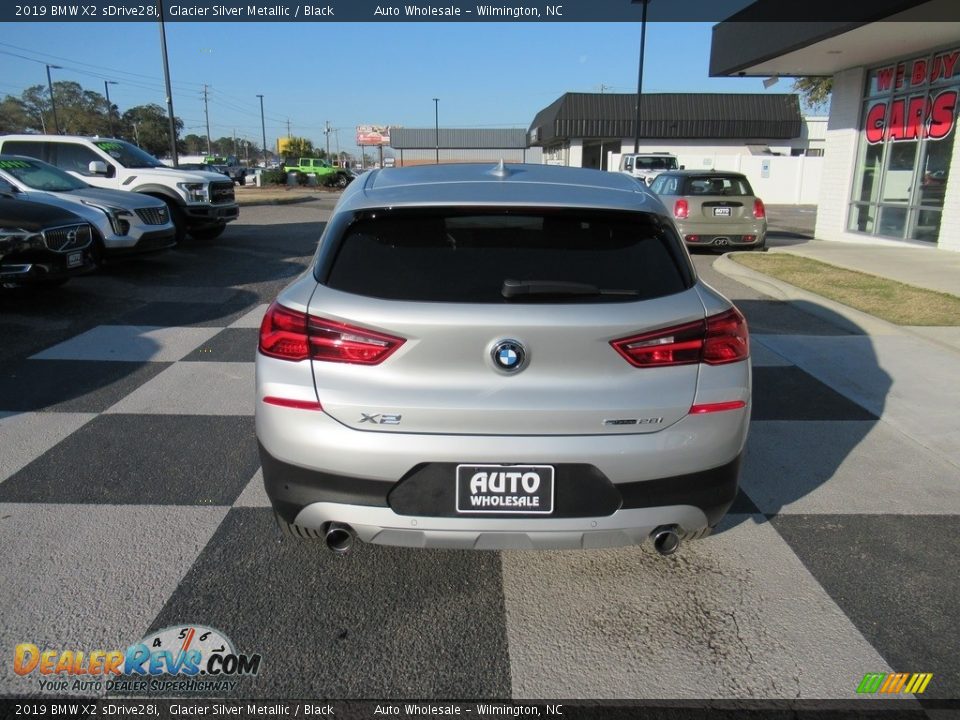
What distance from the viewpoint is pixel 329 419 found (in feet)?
8.05

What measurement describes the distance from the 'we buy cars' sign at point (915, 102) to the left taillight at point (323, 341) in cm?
1466

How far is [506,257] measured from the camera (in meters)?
2.59

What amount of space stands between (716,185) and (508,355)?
42.0 ft

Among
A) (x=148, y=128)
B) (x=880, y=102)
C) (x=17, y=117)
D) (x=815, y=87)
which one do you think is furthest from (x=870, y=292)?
(x=17, y=117)

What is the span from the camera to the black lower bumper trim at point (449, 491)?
2.44 m

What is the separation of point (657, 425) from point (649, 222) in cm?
82

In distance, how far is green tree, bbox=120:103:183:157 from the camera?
81500 millimetres

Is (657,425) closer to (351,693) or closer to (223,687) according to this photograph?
(351,693)

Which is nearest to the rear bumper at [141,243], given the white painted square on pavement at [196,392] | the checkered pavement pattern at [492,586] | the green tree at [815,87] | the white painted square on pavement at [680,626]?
the white painted square on pavement at [196,392]

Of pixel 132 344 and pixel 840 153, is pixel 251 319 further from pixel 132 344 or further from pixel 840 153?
pixel 840 153

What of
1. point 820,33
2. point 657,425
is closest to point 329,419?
point 657,425

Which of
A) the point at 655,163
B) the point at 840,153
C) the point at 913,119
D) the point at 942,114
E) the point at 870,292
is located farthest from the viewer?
the point at 655,163

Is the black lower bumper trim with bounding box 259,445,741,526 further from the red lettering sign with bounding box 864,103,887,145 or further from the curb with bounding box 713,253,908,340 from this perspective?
the red lettering sign with bounding box 864,103,887,145

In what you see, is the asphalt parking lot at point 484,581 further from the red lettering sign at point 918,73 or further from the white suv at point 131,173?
the red lettering sign at point 918,73
